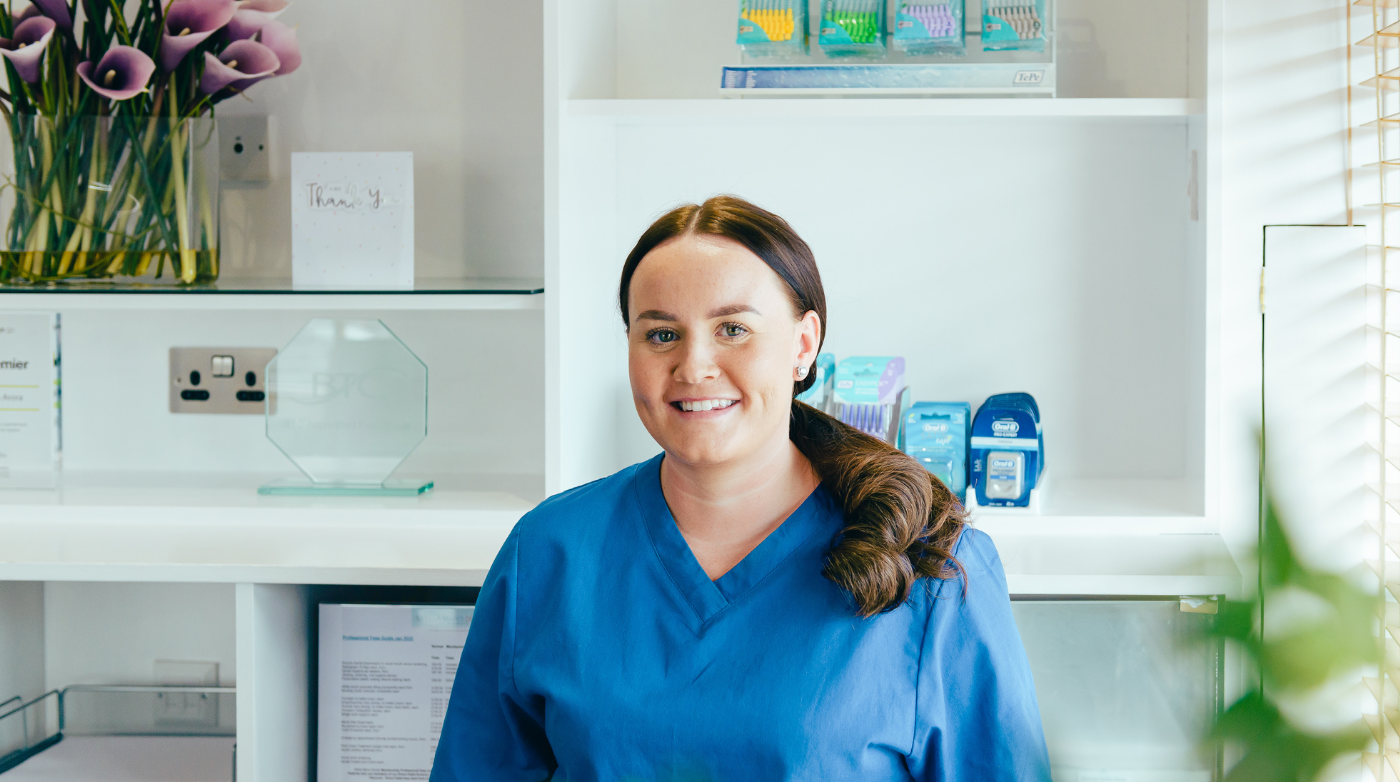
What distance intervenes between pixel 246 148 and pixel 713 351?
1.15m

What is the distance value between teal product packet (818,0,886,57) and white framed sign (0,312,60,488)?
1.33 m

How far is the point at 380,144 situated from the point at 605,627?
110 cm

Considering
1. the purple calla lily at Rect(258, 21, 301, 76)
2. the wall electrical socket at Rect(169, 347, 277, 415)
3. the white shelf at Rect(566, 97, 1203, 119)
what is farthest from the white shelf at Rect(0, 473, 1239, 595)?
the purple calla lily at Rect(258, 21, 301, 76)

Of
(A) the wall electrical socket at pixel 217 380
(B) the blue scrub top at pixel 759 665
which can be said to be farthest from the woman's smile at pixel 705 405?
(A) the wall electrical socket at pixel 217 380

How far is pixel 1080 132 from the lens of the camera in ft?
5.56

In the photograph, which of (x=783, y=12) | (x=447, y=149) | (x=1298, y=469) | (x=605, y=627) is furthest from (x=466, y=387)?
(x=1298, y=469)

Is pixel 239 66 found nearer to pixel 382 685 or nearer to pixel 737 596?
pixel 382 685

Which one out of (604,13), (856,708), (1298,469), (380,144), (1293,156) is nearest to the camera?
(1298,469)

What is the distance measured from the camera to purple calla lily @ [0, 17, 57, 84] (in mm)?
1485

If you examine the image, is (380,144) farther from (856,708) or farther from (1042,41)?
(856,708)

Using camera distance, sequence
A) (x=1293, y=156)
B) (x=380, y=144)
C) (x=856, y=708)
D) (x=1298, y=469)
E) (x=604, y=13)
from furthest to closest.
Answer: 1. (x=380, y=144)
2. (x=604, y=13)
3. (x=1293, y=156)
4. (x=856, y=708)
5. (x=1298, y=469)

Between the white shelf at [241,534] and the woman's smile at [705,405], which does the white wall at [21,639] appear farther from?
the woman's smile at [705,405]

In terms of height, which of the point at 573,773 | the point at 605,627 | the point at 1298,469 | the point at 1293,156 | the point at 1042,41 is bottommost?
the point at 573,773

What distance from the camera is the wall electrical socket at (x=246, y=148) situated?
5.78 ft
